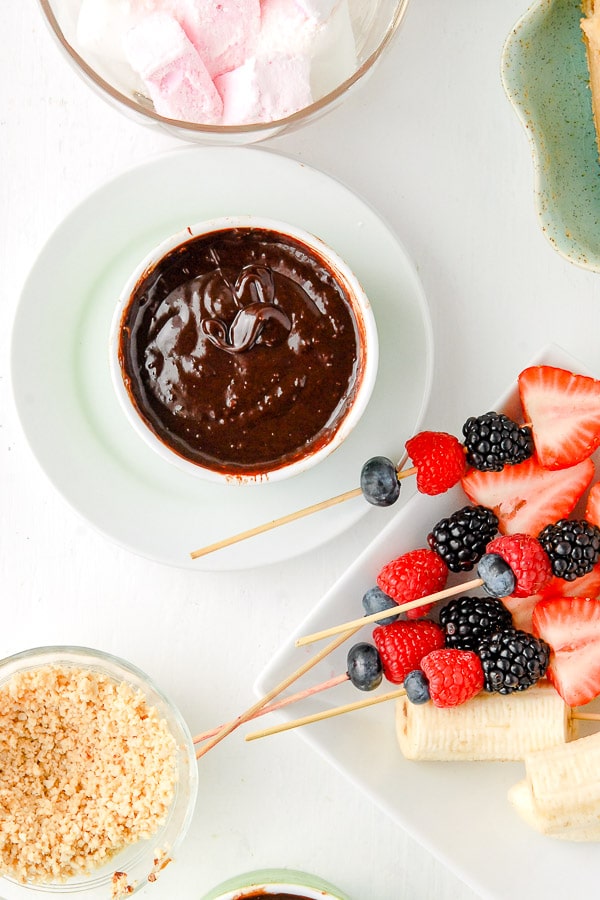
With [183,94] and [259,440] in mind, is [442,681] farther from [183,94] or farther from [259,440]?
[183,94]

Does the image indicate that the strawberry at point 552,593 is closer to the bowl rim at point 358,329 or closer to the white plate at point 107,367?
the white plate at point 107,367

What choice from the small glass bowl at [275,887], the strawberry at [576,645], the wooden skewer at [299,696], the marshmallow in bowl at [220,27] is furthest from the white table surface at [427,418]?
the strawberry at [576,645]

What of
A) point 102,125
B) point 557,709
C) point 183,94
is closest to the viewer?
point 183,94

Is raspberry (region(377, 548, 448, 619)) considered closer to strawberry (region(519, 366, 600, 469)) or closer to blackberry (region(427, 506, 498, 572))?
blackberry (region(427, 506, 498, 572))

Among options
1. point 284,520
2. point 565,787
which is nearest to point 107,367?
point 284,520

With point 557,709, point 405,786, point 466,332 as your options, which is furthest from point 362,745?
point 466,332

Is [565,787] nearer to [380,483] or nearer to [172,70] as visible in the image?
[380,483]

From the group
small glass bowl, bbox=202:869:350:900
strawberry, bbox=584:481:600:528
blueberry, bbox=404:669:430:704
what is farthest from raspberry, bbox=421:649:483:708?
small glass bowl, bbox=202:869:350:900
